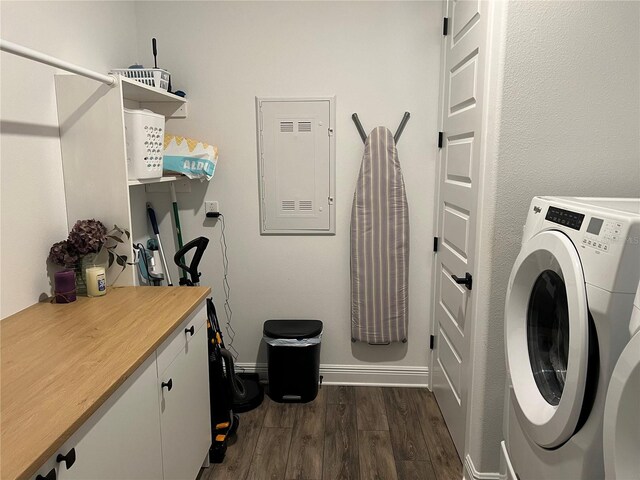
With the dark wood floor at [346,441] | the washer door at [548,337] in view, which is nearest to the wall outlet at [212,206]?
the dark wood floor at [346,441]

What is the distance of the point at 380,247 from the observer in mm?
2803

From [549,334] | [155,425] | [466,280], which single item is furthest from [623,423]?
[155,425]

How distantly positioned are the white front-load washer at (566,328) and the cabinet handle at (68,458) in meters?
1.21

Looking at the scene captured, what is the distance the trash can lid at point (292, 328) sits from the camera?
2.71 meters

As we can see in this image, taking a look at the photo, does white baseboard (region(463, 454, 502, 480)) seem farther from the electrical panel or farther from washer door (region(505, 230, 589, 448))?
the electrical panel

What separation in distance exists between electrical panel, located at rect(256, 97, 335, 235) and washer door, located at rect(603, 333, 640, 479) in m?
1.98

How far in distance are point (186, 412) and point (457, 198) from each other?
155cm

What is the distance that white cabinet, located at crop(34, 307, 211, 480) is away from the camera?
1136 mm

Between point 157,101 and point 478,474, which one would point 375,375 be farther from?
point 157,101

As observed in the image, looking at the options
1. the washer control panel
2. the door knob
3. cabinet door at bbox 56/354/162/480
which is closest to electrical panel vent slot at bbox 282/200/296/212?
the door knob

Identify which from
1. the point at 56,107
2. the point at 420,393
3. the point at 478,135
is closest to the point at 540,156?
the point at 478,135

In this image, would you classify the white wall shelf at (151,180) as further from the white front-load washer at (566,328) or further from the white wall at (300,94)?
the white front-load washer at (566,328)

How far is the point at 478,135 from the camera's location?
1.93 metres

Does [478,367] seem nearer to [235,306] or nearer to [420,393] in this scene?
[420,393]
